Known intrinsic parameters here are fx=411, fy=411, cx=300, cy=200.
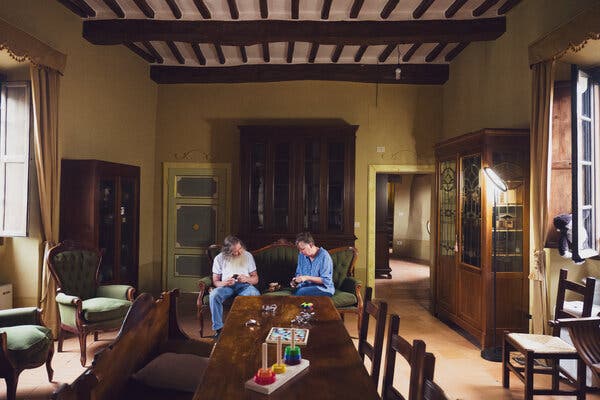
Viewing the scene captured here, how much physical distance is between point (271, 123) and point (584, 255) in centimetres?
468

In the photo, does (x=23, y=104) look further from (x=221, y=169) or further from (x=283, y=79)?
(x=283, y=79)

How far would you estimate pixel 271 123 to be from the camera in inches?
266

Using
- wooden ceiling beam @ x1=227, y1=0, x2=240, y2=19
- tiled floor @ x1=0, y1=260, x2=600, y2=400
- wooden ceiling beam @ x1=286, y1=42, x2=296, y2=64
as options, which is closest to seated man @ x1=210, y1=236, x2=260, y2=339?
tiled floor @ x1=0, y1=260, x2=600, y2=400

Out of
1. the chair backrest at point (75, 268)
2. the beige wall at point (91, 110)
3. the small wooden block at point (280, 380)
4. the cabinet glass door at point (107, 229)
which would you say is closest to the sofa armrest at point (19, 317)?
the chair backrest at point (75, 268)

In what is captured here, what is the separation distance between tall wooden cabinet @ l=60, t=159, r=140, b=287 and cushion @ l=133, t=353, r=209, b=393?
8.80 ft

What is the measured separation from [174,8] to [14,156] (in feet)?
7.77

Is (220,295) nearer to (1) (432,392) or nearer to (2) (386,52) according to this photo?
(1) (432,392)

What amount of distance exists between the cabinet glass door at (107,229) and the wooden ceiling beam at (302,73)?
8.42 feet

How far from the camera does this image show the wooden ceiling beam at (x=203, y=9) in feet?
15.2

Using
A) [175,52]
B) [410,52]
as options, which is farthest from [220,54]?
[410,52]

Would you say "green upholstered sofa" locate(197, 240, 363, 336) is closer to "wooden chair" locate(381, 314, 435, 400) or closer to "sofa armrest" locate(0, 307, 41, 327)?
"sofa armrest" locate(0, 307, 41, 327)

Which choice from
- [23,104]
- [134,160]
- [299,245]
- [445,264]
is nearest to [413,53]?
[445,264]

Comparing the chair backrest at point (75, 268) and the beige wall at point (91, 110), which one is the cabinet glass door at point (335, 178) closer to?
the beige wall at point (91, 110)

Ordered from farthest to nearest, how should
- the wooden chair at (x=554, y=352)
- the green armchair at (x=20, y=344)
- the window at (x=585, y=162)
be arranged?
the window at (x=585, y=162)
the wooden chair at (x=554, y=352)
the green armchair at (x=20, y=344)
